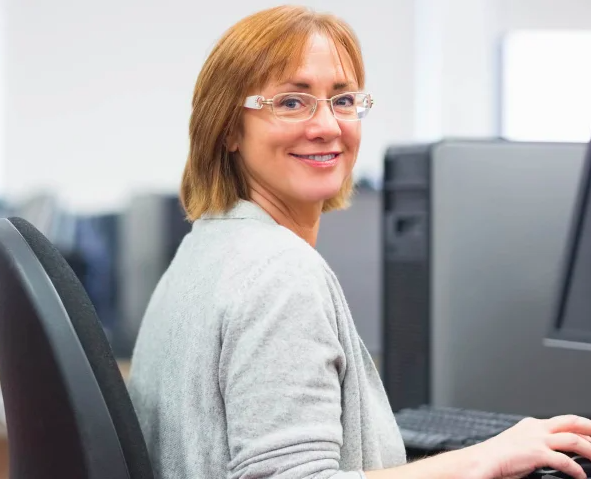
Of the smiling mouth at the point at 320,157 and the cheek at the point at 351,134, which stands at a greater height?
the cheek at the point at 351,134

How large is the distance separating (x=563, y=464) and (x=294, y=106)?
1.44 ft

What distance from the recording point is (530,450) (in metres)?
0.84

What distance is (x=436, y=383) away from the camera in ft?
4.62

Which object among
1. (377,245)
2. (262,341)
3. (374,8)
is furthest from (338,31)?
(374,8)

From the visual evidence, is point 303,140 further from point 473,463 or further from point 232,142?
point 473,463

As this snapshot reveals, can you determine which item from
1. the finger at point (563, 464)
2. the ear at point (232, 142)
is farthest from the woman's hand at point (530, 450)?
the ear at point (232, 142)

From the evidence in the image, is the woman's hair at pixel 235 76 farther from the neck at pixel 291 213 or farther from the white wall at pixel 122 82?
the white wall at pixel 122 82

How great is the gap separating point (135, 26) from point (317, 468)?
13.8 feet

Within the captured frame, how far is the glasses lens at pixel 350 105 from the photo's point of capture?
1.00 m

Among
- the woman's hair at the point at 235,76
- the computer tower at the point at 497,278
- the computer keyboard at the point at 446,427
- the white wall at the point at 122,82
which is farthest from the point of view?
the white wall at the point at 122,82

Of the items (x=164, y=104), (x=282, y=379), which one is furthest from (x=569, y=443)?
(x=164, y=104)

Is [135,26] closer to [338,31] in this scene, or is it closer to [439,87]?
[439,87]

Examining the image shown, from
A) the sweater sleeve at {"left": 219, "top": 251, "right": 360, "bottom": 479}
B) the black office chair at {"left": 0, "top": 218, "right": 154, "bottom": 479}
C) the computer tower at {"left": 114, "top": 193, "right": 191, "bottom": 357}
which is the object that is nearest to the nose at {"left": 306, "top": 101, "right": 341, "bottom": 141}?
the sweater sleeve at {"left": 219, "top": 251, "right": 360, "bottom": 479}

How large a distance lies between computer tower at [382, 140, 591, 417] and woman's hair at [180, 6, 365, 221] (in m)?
0.40
